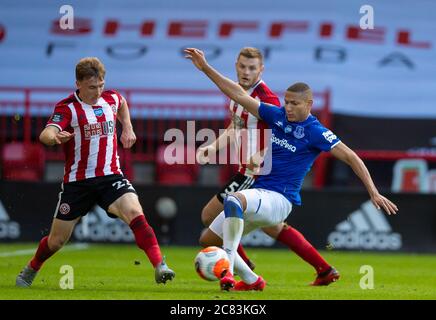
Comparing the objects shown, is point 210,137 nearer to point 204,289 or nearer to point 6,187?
point 6,187

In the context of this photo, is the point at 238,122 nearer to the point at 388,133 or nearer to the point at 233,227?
the point at 233,227

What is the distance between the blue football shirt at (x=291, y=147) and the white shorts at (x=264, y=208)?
0.13 m

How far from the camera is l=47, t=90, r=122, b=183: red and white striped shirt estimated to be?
8969 mm

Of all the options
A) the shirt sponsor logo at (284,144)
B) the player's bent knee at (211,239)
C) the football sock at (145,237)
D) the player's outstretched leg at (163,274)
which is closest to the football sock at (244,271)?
the player's outstretched leg at (163,274)

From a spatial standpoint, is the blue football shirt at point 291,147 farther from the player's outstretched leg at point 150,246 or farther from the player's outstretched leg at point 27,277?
the player's outstretched leg at point 27,277

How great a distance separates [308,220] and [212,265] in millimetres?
7024

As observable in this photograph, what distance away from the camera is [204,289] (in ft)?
28.9

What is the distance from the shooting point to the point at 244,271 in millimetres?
8594

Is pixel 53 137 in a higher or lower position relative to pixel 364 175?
higher

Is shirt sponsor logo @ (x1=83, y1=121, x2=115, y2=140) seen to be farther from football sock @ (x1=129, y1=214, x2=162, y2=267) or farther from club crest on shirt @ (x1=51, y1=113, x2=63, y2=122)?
football sock @ (x1=129, y1=214, x2=162, y2=267)

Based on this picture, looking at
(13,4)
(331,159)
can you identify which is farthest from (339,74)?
(13,4)

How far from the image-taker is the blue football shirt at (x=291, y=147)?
→ 348 inches

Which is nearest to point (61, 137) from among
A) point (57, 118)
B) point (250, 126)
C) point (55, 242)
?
point (57, 118)

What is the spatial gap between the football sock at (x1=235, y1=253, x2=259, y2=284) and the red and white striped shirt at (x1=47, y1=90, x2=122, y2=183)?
1.31 meters
